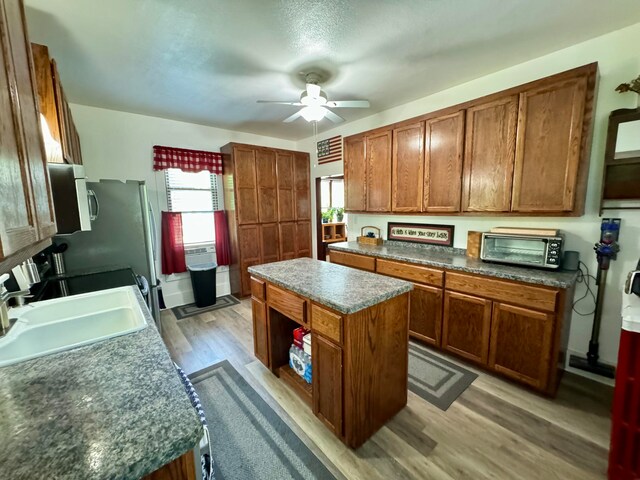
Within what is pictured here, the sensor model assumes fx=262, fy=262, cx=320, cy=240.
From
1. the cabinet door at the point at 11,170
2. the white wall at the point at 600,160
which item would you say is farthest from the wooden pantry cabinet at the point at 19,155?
the white wall at the point at 600,160

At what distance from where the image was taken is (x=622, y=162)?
6.23 feet

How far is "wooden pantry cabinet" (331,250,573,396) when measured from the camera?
1883 mm

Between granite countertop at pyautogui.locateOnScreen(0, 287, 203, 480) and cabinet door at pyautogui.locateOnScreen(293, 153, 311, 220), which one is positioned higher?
cabinet door at pyautogui.locateOnScreen(293, 153, 311, 220)

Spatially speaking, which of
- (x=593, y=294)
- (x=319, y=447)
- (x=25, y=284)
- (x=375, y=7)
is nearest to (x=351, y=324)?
Answer: (x=319, y=447)

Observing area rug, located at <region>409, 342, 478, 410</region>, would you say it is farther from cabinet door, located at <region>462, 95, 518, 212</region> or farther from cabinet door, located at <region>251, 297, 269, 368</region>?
cabinet door, located at <region>462, 95, 518, 212</region>

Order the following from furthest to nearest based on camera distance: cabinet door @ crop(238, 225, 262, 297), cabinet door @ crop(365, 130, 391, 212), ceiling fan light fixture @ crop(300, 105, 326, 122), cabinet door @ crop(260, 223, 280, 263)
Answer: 1. cabinet door @ crop(260, 223, 280, 263)
2. cabinet door @ crop(238, 225, 262, 297)
3. cabinet door @ crop(365, 130, 391, 212)
4. ceiling fan light fixture @ crop(300, 105, 326, 122)

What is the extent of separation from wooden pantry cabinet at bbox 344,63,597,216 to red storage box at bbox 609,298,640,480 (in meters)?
1.10

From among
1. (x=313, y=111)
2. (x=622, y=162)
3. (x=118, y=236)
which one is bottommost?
(x=118, y=236)

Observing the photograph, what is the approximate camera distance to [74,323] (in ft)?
4.55

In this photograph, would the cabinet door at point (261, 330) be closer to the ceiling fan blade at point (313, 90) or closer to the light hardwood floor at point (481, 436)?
the light hardwood floor at point (481, 436)

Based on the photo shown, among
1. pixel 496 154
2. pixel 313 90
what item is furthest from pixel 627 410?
pixel 313 90

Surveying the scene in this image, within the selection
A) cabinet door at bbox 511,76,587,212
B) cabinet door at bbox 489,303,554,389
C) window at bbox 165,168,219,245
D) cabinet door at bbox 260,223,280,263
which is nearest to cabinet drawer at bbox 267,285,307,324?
cabinet door at bbox 489,303,554,389

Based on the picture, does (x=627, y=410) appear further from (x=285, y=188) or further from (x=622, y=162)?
(x=285, y=188)

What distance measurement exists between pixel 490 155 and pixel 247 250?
3.34 m
